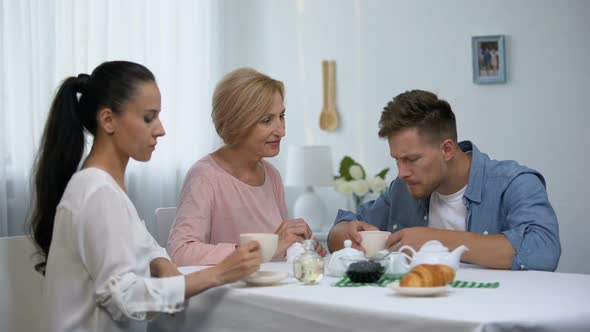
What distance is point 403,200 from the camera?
2727 millimetres

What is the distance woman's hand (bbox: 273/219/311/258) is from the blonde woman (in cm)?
14

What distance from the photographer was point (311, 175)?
4930 millimetres

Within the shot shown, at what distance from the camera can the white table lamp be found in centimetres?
493

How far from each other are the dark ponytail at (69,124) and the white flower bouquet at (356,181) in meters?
2.94

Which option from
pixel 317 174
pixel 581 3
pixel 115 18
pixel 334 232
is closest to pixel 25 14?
pixel 115 18

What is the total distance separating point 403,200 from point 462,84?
2.25 meters

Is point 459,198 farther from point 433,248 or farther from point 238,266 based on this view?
point 238,266

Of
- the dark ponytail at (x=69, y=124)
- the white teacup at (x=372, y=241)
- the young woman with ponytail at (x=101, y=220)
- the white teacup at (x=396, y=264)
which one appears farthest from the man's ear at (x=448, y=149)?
the dark ponytail at (x=69, y=124)

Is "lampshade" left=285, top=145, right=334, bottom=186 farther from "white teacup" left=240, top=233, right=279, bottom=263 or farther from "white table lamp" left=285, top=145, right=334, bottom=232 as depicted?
"white teacup" left=240, top=233, right=279, bottom=263

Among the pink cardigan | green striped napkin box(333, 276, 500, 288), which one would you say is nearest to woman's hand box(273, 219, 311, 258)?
the pink cardigan

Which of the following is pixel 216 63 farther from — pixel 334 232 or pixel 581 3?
pixel 334 232

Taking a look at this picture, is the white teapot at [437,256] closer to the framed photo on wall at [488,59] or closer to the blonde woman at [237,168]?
the blonde woman at [237,168]

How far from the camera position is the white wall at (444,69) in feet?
14.8

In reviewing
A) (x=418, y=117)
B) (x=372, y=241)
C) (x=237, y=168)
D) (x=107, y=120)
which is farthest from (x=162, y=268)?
(x=418, y=117)
